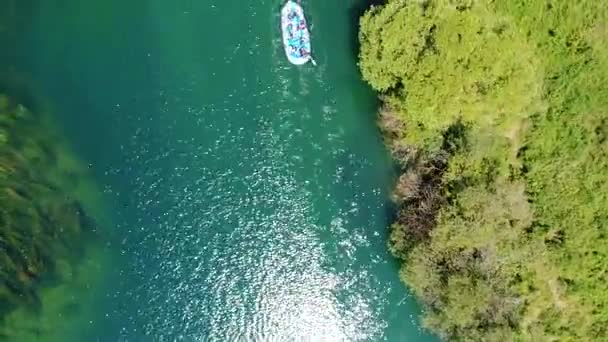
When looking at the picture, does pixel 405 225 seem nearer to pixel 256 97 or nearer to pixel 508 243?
pixel 508 243

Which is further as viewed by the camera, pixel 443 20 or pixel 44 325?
pixel 44 325

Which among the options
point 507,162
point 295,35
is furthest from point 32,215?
point 507,162

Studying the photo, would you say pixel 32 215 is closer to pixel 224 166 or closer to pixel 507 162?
pixel 224 166

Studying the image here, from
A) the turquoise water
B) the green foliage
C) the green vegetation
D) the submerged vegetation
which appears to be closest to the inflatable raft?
the turquoise water

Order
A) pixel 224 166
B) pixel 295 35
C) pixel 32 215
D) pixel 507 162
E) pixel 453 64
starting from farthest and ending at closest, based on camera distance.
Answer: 1. pixel 224 166
2. pixel 32 215
3. pixel 295 35
4. pixel 507 162
5. pixel 453 64

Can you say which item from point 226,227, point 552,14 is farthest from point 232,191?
point 552,14

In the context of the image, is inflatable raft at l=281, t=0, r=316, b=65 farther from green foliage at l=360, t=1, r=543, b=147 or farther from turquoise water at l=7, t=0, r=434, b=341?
green foliage at l=360, t=1, r=543, b=147

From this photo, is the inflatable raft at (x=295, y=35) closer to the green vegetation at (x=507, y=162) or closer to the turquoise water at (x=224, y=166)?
the turquoise water at (x=224, y=166)
